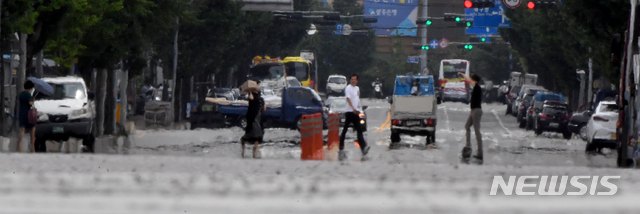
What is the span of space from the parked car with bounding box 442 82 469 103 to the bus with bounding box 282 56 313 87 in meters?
9.01

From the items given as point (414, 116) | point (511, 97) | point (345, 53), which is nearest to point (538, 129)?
point (414, 116)

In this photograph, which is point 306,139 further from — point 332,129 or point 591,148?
point 591,148

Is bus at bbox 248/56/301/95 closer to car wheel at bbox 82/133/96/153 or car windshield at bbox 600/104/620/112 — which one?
car windshield at bbox 600/104/620/112

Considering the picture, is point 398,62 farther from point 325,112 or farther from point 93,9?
point 93,9

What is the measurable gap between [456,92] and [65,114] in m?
49.0

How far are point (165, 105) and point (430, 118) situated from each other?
11.8 meters

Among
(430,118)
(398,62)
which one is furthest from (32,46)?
(398,62)

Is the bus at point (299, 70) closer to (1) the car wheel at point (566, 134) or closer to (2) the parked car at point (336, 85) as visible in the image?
(2) the parked car at point (336, 85)

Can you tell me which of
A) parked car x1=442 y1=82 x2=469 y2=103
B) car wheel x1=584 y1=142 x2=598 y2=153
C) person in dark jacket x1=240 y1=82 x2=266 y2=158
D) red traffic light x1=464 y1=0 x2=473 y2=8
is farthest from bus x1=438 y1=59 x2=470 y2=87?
person in dark jacket x1=240 y1=82 x2=266 y2=158

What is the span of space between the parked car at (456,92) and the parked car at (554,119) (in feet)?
104

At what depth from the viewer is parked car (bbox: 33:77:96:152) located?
20.5 meters

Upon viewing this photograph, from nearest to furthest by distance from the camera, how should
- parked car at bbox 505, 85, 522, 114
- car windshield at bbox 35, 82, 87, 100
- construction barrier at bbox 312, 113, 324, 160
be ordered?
construction barrier at bbox 312, 113, 324, 160
car windshield at bbox 35, 82, 87, 100
parked car at bbox 505, 85, 522, 114

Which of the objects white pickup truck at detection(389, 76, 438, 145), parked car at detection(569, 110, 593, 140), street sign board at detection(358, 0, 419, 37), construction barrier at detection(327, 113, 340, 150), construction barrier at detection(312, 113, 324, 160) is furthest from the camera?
street sign board at detection(358, 0, 419, 37)

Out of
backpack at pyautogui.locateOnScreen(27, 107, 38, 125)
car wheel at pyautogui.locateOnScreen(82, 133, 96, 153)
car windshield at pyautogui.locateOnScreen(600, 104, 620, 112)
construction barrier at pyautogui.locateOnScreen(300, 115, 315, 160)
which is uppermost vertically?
car windshield at pyautogui.locateOnScreen(600, 104, 620, 112)
